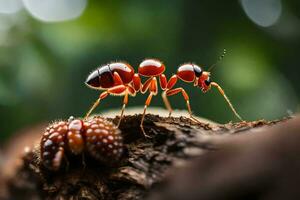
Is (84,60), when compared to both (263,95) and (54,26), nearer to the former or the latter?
(54,26)

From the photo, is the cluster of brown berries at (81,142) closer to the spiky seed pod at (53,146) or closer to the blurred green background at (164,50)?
the spiky seed pod at (53,146)

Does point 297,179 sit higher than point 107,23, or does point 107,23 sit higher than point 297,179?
point 107,23

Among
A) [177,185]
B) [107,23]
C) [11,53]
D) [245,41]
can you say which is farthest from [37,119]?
[177,185]

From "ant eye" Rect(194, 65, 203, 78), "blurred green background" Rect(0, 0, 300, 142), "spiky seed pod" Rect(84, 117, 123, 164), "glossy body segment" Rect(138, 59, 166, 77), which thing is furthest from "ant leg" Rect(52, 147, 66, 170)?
"blurred green background" Rect(0, 0, 300, 142)

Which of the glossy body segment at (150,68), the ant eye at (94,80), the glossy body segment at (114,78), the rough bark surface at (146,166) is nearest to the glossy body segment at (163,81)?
the glossy body segment at (150,68)

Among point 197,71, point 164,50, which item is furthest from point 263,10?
point 197,71

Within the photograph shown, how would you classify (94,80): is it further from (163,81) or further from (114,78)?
(163,81)
